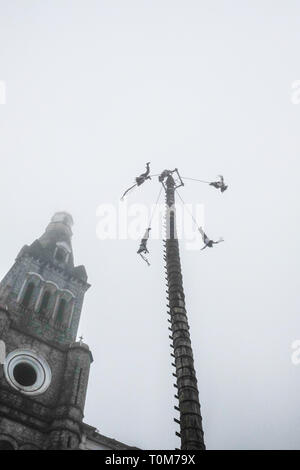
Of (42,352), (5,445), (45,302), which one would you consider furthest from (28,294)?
(5,445)

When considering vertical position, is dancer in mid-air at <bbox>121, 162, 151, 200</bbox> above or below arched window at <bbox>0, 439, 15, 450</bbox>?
above

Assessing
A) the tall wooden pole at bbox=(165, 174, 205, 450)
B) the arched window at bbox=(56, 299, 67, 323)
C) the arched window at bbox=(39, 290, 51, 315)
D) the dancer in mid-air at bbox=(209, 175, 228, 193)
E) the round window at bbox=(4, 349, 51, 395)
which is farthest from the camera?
the arched window at bbox=(56, 299, 67, 323)

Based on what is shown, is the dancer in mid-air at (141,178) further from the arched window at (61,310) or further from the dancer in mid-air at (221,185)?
the arched window at (61,310)

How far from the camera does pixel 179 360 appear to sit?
10.8m

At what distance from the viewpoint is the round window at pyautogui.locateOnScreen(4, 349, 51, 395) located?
72.8ft

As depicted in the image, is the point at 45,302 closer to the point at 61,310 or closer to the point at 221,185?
the point at 61,310

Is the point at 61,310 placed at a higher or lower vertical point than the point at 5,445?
higher

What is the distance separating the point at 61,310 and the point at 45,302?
132cm

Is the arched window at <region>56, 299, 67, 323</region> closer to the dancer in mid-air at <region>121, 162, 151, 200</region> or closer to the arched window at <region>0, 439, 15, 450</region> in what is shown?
the arched window at <region>0, 439, 15, 450</region>

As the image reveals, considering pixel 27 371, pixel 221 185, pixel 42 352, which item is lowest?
pixel 27 371

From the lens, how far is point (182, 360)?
422 inches

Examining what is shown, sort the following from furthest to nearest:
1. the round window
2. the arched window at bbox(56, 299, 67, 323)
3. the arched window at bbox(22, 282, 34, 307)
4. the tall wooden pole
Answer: the arched window at bbox(56, 299, 67, 323)
the arched window at bbox(22, 282, 34, 307)
the round window
the tall wooden pole

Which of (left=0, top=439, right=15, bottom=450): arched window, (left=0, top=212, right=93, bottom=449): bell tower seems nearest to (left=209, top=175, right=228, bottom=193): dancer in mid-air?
(left=0, top=212, right=93, bottom=449): bell tower

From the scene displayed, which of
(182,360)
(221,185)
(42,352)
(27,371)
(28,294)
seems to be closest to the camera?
(182,360)
